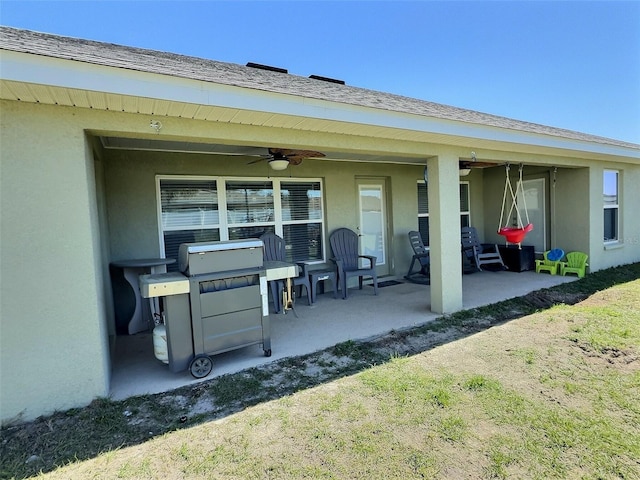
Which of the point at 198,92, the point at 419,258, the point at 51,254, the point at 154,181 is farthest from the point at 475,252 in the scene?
the point at 51,254

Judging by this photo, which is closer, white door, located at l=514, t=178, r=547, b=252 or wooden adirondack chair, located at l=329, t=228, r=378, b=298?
wooden adirondack chair, located at l=329, t=228, r=378, b=298

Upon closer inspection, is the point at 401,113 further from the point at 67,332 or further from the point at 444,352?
the point at 67,332

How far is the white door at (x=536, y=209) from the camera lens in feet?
26.7

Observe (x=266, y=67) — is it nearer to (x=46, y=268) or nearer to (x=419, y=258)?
(x=419, y=258)

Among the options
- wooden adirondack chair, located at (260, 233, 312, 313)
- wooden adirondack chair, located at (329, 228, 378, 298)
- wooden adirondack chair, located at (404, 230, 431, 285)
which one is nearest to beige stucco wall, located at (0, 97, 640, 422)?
wooden adirondack chair, located at (260, 233, 312, 313)

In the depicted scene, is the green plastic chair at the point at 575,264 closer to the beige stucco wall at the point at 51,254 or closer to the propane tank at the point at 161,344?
the beige stucco wall at the point at 51,254

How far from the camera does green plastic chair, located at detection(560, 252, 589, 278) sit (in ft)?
22.9

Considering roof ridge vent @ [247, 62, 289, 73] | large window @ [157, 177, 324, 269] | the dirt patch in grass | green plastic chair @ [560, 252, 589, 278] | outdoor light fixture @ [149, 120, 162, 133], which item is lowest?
the dirt patch in grass

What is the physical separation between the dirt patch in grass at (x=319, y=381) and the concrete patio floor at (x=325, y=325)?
7.7 inches

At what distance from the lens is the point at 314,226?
659 cm

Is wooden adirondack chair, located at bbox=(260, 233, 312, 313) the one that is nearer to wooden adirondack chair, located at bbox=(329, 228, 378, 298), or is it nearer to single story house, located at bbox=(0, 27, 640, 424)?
single story house, located at bbox=(0, 27, 640, 424)

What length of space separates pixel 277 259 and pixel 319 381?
2.99 m

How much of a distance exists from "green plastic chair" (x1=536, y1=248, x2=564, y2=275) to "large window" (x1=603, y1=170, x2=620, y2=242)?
1644 millimetres

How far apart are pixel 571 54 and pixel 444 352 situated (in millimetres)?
11220
